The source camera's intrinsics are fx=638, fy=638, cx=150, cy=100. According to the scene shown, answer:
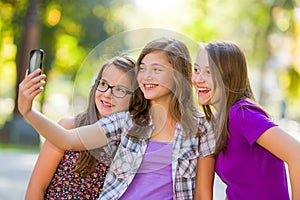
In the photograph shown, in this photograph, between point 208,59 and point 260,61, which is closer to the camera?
point 208,59

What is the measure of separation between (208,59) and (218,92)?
157mm

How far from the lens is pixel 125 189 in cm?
280

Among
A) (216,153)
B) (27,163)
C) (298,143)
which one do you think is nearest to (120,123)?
(216,153)

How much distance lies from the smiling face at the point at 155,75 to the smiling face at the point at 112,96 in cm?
14

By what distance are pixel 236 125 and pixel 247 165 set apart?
19cm

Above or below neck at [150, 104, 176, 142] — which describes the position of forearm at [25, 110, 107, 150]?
below

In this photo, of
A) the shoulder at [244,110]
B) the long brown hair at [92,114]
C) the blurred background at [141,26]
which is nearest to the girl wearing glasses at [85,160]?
the long brown hair at [92,114]

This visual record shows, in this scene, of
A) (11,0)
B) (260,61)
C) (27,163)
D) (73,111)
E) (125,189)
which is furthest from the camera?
(260,61)

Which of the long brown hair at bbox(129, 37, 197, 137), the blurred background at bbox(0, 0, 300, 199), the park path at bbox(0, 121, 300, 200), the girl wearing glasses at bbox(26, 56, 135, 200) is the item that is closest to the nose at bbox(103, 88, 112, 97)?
the girl wearing glasses at bbox(26, 56, 135, 200)

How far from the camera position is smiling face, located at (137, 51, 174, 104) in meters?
2.86

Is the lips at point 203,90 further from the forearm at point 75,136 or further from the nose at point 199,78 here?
the forearm at point 75,136

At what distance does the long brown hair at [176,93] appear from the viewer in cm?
286

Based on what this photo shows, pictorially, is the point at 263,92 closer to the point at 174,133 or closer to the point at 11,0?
the point at 11,0

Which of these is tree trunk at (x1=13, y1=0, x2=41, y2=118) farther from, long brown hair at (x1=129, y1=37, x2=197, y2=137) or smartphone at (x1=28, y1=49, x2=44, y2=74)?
smartphone at (x1=28, y1=49, x2=44, y2=74)
